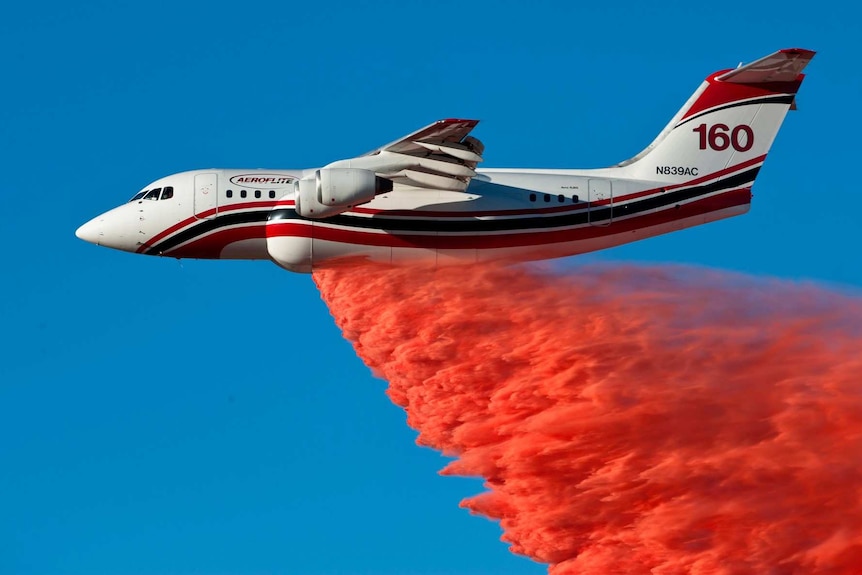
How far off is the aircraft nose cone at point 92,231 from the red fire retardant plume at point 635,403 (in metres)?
3.94

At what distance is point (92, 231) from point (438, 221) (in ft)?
19.5

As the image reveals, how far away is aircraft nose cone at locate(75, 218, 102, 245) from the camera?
23.9 m

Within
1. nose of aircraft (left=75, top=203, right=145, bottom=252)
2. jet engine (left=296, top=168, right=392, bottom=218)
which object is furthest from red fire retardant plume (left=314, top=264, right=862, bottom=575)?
nose of aircraft (left=75, top=203, right=145, bottom=252)

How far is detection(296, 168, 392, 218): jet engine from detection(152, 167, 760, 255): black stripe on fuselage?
62cm

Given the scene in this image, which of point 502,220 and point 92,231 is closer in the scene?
point 502,220

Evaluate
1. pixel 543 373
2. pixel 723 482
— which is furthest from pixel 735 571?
pixel 543 373

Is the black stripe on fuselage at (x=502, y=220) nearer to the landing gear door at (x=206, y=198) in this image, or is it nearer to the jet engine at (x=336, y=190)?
the jet engine at (x=336, y=190)

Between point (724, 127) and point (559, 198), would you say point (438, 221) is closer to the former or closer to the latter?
point (559, 198)

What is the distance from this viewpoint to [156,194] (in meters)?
23.7

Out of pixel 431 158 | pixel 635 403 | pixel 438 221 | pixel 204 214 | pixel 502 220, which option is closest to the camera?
pixel 635 403

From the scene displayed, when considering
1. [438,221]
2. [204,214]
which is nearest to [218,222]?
[204,214]

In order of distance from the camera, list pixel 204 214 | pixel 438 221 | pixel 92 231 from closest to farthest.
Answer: pixel 438 221, pixel 204 214, pixel 92 231

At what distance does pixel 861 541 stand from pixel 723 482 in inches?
81.0

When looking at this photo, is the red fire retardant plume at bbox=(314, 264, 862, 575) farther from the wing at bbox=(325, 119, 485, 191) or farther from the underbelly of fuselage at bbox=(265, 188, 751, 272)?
the wing at bbox=(325, 119, 485, 191)
